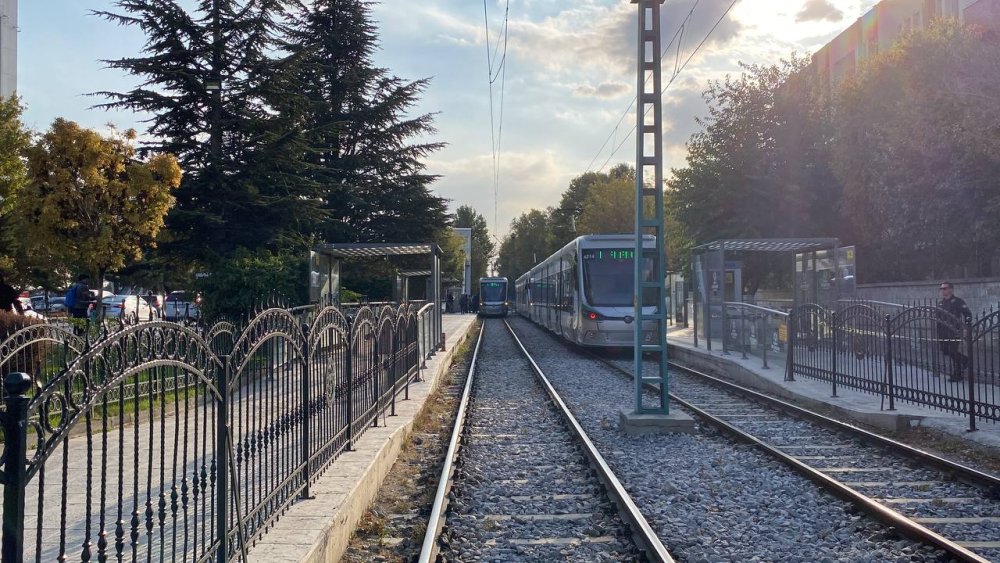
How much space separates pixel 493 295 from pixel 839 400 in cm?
4977

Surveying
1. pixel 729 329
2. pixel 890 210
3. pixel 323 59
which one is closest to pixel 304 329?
pixel 729 329

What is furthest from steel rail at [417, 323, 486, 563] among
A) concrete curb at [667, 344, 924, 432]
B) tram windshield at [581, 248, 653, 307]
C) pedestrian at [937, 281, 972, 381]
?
tram windshield at [581, 248, 653, 307]

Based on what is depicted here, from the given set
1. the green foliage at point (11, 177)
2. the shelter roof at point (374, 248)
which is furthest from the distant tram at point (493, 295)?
the shelter roof at point (374, 248)

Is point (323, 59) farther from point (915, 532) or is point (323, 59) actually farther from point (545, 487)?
point (915, 532)

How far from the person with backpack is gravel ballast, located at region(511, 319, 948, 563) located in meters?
11.1

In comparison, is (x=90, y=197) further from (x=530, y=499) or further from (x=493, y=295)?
(x=493, y=295)

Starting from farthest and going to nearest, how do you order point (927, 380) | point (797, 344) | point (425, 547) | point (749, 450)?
point (797, 344), point (927, 380), point (749, 450), point (425, 547)

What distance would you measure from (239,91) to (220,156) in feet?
6.78

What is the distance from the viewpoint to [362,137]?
36438mm

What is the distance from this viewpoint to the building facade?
218ft

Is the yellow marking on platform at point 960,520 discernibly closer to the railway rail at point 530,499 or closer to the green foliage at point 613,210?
the railway rail at point 530,499

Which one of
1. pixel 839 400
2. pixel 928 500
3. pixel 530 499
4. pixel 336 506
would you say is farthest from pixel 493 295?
pixel 336 506

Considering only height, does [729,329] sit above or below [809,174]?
below

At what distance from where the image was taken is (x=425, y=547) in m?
5.41
